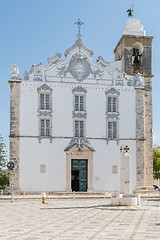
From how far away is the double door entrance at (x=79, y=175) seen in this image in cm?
3177

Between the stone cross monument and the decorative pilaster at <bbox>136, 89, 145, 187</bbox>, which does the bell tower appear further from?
the stone cross monument

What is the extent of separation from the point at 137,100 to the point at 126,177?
1508cm

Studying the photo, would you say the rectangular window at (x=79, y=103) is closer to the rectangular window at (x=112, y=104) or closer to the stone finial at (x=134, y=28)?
the rectangular window at (x=112, y=104)

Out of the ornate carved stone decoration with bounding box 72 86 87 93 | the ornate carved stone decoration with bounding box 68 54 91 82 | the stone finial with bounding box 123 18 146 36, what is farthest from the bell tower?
the ornate carved stone decoration with bounding box 72 86 87 93

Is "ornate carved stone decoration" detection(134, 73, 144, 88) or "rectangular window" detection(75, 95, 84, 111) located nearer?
"rectangular window" detection(75, 95, 84, 111)

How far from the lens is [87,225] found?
37.4ft

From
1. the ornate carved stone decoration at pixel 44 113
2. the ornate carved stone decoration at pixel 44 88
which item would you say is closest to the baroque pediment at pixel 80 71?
the ornate carved stone decoration at pixel 44 88

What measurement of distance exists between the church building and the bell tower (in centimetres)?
8

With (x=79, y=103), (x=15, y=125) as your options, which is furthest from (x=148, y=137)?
(x=15, y=125)

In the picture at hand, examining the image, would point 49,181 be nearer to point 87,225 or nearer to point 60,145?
point 60,145

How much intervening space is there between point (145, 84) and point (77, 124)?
23.7ft

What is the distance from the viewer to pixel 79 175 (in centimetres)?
3184

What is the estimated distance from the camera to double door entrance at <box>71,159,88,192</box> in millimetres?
31766

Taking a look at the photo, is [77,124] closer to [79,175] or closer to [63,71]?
[79,175]
